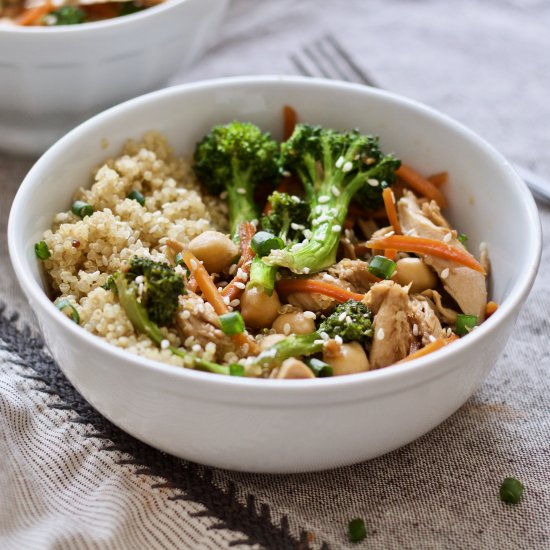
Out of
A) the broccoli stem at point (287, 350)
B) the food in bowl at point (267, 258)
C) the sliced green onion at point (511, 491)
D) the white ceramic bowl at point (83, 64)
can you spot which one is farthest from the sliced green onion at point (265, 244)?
the white ceramic bowl at point (83, 64)

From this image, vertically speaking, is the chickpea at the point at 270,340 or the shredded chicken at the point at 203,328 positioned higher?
the shredded chicken at the point at 203,328

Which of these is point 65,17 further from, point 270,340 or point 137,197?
point 270,340

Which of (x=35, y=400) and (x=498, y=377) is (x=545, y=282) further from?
(x=35, y=400)

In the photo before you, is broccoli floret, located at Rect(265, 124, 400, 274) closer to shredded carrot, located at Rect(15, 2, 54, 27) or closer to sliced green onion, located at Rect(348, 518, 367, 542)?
sliced green onion, located at Rect(348, 518, 367, 542)

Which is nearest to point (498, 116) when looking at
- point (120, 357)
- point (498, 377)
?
point (498, 377)

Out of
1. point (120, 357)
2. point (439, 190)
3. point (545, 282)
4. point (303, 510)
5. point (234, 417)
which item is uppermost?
point (120, 357)

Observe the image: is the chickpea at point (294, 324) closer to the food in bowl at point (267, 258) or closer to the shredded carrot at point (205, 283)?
the food in bowl at point (267, 258)

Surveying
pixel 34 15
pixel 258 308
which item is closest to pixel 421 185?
pixel 258 308
